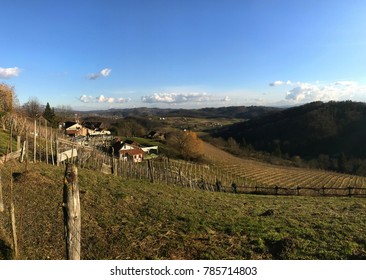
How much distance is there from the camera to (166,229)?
846cm

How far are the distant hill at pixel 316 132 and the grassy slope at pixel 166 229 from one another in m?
95.5

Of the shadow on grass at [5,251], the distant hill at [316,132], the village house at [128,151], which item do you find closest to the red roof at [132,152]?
the village house at [128,151]

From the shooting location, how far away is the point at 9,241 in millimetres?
6859

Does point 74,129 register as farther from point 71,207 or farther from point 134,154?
point 71,207

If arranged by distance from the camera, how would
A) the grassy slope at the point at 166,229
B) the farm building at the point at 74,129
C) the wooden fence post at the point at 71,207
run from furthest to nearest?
the farm building at the point at 74,129 → the grassy slope at the point at 166,229 → the wooden fence post at the point at 71,207

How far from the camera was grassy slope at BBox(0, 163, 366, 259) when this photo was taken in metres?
7.02

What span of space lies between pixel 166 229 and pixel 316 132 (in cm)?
12453

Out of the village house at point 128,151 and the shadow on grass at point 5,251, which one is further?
the village house at point 128,151

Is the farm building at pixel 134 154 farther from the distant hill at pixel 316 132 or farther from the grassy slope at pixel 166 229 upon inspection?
the distant hill at pixel 316 132

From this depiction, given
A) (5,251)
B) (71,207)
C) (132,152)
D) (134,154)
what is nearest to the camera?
(71,207)

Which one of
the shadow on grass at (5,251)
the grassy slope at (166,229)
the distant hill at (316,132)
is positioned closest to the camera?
the shadow on grass at (5,251)

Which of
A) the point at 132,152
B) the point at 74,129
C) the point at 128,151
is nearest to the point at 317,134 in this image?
the point at 132,152

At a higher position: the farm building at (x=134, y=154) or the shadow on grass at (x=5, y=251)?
the shadow on grass at (x=5, y=251)

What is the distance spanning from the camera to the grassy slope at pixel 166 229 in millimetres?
7020
